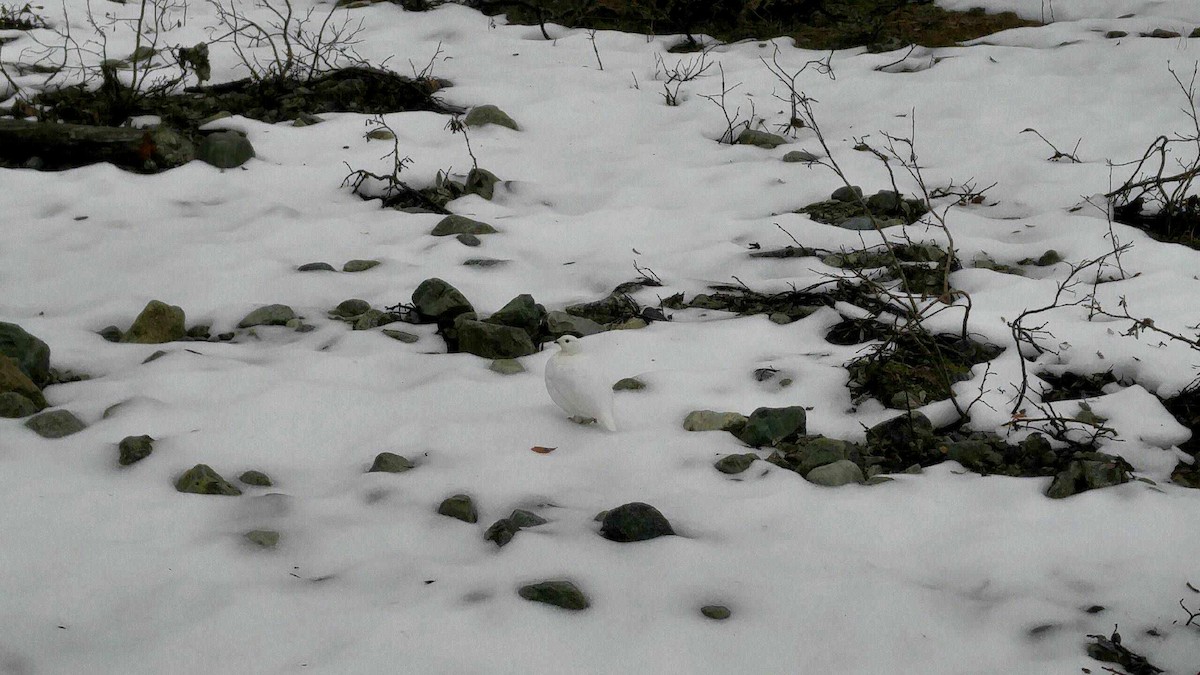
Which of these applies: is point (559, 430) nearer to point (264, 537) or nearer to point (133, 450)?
point (264, 537)

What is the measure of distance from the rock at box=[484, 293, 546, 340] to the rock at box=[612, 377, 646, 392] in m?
0.44

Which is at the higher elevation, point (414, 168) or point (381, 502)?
point (414, 168)

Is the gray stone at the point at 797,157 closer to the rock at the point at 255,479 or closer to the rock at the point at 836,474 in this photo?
the rock at the point at 836,474

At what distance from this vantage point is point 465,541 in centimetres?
222

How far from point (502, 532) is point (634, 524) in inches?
11.6

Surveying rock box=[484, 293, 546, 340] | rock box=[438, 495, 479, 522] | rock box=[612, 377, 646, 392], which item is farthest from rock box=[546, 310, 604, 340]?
rock box=[438, 495, 479, 522]

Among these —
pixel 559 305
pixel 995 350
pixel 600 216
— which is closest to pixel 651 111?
pixel 600 216

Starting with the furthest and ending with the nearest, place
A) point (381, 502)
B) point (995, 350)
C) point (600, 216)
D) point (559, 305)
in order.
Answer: point (600, 216) < point (559, 305) < point (995, 350) < point (381, 502)

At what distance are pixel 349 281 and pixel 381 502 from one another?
1.53 m

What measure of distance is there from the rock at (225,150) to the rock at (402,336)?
180 centimetres

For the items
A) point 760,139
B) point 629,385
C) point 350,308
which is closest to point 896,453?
point 629,385

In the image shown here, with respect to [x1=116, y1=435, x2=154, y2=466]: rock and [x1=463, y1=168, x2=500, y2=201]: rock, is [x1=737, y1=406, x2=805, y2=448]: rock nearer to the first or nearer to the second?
[x1=116, y1=435, x2=154, y2=466]: rock

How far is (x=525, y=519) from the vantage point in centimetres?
227

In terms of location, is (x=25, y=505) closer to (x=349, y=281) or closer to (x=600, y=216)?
(x=349, y=281)
